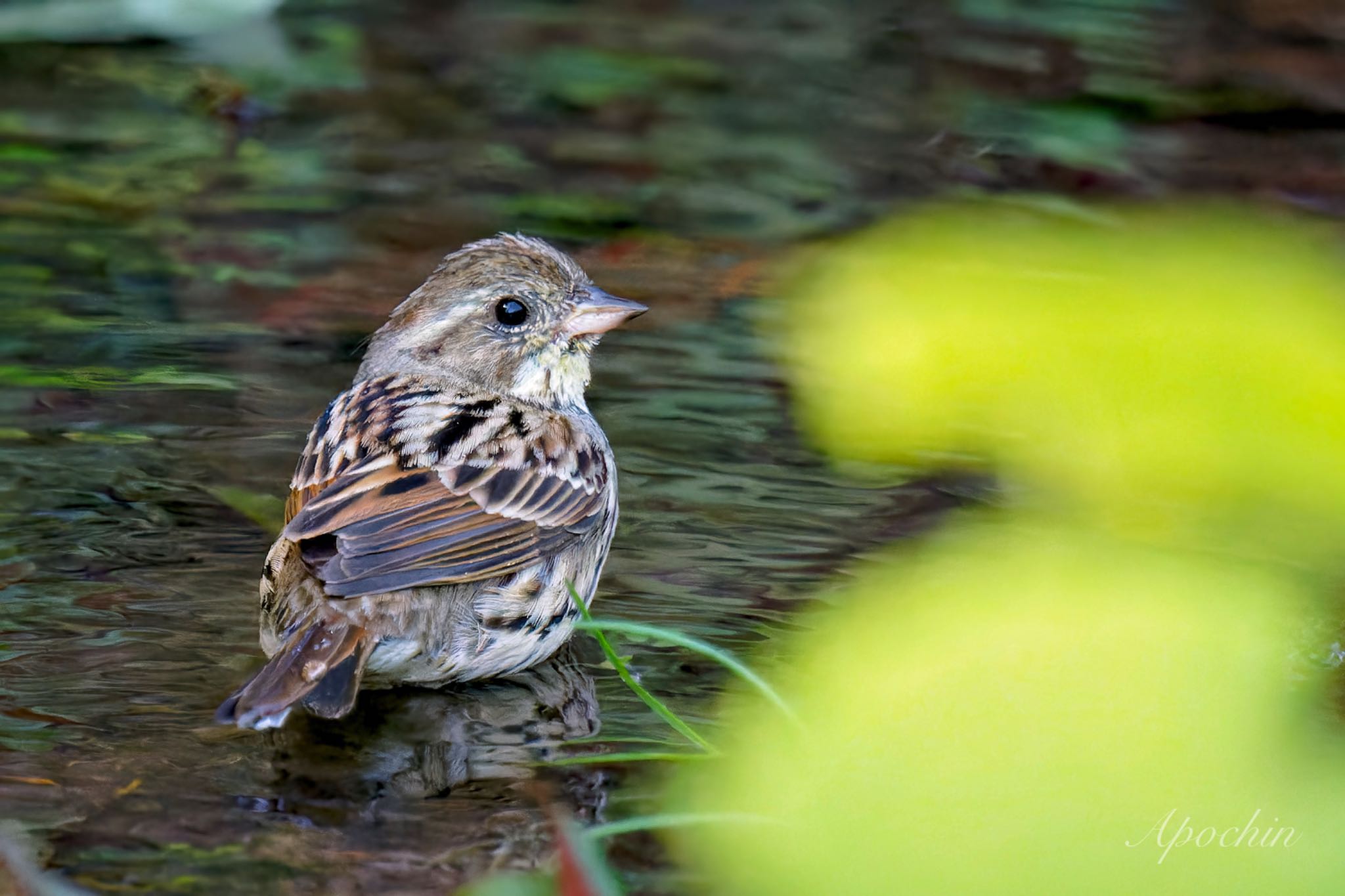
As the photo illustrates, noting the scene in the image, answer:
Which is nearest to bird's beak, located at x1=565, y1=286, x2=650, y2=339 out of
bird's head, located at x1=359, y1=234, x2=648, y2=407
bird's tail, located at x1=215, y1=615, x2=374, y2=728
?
bird's head, located at x1=359, y1=234, x2=648, y2=407

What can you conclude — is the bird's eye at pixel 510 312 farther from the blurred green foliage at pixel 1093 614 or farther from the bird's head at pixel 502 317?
the blurred green foliage at pixel 1093 614

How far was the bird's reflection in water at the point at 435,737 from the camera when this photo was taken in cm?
337

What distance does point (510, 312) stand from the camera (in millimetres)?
4809

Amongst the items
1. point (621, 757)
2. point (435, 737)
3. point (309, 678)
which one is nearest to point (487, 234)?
point (435, 737)

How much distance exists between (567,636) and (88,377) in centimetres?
228

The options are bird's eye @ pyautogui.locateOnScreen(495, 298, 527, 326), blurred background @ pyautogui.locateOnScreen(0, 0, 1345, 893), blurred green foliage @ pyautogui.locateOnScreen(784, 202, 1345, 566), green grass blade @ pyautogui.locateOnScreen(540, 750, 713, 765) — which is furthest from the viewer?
bird's eye @ pyautogui.locateOnScreen(495, 298, 527, 326)

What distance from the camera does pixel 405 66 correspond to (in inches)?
380

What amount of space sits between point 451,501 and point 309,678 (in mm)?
718

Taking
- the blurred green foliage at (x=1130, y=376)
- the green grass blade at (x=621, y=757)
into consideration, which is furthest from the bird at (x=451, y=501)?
the blurred green foliage at (x=1130, y=376)

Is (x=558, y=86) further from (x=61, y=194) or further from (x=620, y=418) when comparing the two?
(x=620, y=418)

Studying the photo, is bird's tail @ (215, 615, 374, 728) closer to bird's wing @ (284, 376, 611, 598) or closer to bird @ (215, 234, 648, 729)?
bird @ (215, 234, 648, 729)

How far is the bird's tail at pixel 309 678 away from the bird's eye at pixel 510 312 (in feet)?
4.76

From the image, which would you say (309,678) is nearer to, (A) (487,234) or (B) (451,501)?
(B) (451,501)

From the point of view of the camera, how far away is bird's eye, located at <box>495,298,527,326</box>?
4.80 meters
